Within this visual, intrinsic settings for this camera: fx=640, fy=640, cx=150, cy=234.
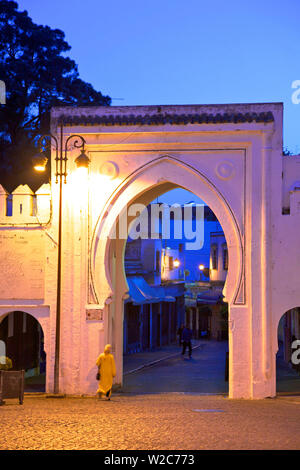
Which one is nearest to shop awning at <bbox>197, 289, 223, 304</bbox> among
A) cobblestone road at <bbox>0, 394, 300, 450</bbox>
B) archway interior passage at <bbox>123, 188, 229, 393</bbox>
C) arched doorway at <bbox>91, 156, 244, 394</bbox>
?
archway interior passage at <bbox>123, 188, 229, 393</bbox>

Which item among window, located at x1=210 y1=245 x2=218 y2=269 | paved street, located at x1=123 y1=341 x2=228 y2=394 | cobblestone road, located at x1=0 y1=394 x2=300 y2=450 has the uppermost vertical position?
window, located at x1=210 y1=245 x2=218 y2=269

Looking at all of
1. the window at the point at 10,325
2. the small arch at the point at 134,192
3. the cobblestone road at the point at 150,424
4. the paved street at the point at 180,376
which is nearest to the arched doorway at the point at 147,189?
the small arch at the point at 134,192

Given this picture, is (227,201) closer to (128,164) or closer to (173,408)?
(128,164)

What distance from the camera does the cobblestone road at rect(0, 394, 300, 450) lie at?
7461mm

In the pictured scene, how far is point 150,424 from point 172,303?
27.0 m

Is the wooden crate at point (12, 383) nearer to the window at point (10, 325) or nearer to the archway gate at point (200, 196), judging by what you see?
the archway gate at point (200, 196)

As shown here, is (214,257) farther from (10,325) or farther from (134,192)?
(134,192)

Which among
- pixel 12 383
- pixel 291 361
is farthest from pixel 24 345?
pixel 291 361

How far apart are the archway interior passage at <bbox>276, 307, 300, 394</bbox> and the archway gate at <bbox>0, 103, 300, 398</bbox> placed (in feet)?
8.22

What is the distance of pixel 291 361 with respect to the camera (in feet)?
61.6

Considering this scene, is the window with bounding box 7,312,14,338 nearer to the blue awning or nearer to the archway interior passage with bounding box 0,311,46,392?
the archway interior passage with bounding box 0,311,46,392

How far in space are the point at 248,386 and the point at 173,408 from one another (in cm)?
245

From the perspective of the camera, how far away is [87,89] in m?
25.9
